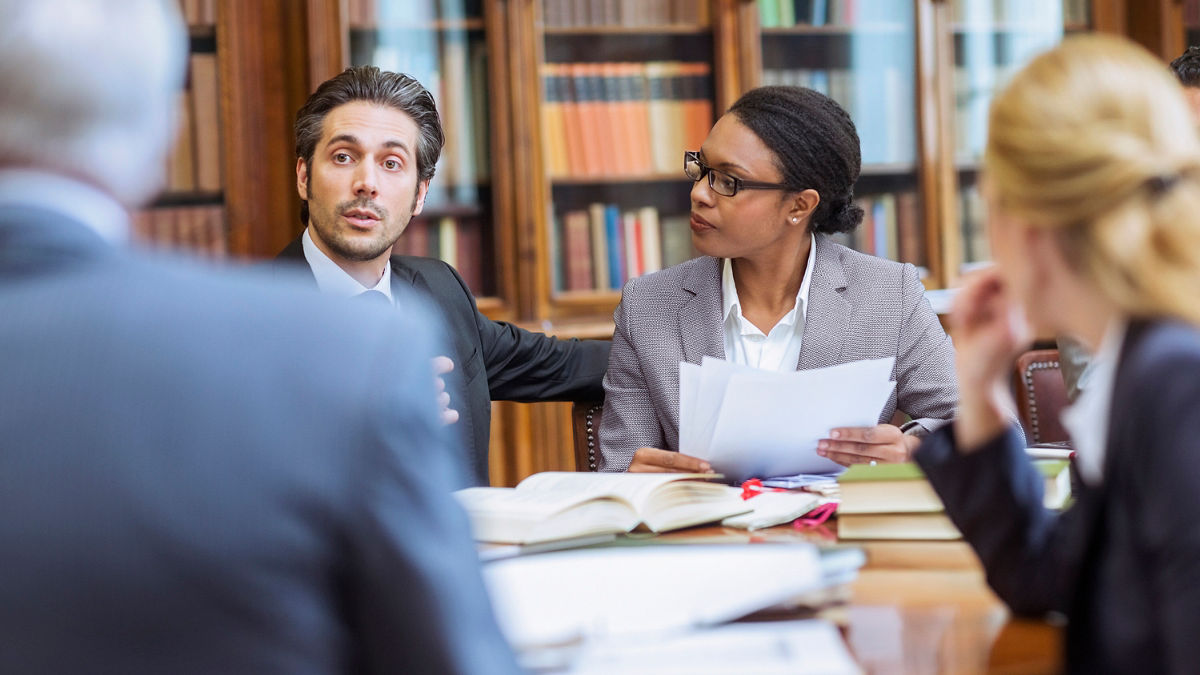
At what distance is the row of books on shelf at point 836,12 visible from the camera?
3.81 meters

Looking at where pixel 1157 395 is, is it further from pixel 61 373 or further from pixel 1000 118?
pixel 61 373

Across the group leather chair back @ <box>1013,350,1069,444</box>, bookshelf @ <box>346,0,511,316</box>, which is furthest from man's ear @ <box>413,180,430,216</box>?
leather chair back @ <box>1013,350,1069,444</box>

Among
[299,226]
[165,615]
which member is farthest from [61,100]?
[299,226]

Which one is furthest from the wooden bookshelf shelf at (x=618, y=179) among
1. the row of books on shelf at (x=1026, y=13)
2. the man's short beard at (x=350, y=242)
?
the man's short beard at (x=350, y=242)

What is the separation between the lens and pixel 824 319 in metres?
2.23

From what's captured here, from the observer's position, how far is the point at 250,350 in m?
0.61

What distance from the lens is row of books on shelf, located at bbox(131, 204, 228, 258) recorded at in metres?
3.42

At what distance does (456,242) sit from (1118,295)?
2886mm

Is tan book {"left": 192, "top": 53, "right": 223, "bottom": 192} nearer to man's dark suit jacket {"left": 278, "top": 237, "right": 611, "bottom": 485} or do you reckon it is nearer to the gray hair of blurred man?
man's dark suit jacket {"left": 278, "top": 237, "right": 611, "bottom": 485}

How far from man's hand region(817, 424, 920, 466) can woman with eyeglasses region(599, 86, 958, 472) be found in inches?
9.7

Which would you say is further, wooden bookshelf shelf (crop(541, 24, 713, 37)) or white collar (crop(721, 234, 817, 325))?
wooden bookshelf shelf (crop(541, 24, 713, 37))

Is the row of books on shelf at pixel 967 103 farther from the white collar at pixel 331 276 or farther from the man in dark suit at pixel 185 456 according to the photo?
the man in dark suit at pixel 185 456

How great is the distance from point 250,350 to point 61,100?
185 mm

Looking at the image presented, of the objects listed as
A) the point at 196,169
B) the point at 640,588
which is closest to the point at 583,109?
the point at 196,169
